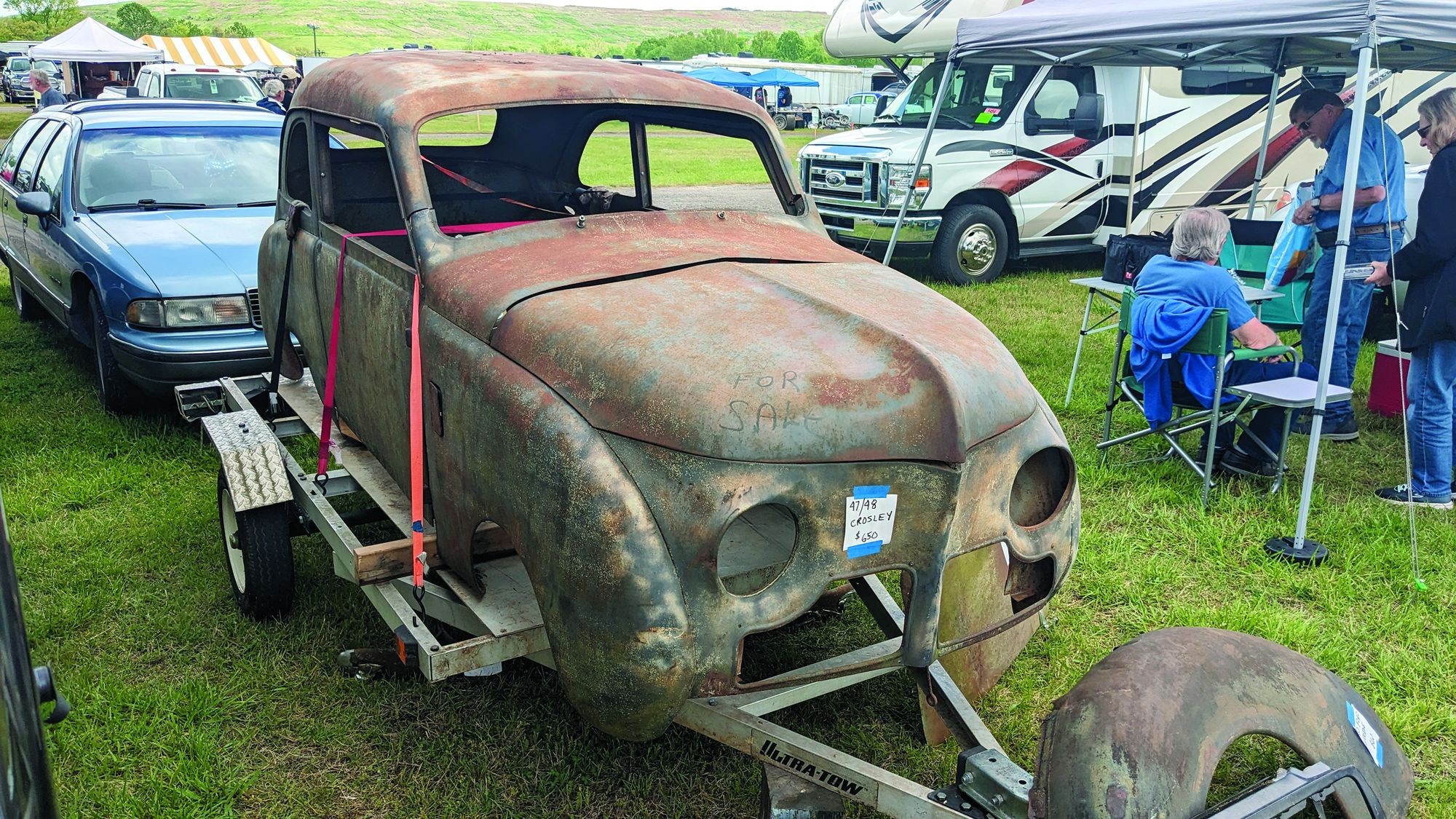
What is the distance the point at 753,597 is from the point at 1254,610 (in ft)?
9.36

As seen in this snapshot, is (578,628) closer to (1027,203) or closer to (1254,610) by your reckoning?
(1254,610)

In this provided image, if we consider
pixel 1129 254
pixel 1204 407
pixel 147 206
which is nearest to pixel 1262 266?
pixel 1129 254

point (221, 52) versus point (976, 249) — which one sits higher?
point (221, 52)

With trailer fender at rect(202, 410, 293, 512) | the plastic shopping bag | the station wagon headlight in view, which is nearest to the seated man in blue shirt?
the plastic shopping bag

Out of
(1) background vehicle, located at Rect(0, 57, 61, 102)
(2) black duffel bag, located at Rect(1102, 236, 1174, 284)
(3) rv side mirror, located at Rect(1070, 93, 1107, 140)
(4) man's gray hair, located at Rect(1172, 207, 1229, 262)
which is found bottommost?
(1) background vehicle, located at Rect(0, 57, 61, 102)

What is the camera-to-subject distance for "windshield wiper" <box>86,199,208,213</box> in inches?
255

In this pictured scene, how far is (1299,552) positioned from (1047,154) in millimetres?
7074

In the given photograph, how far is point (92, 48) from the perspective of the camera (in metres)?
25.8

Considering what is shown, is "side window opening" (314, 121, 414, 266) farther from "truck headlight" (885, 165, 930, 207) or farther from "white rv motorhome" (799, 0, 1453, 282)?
"white rv motorhome" (799, 0, 1453, 282)

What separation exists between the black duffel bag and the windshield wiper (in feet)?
19.5

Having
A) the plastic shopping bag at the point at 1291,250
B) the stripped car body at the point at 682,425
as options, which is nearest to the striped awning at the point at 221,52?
the plastic shopping bag at the point at 1291,250

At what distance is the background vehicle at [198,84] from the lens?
1662 centimetres

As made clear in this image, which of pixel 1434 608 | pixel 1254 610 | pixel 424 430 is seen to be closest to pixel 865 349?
pixel 424 430

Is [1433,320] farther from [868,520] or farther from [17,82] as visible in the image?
[17,82]
